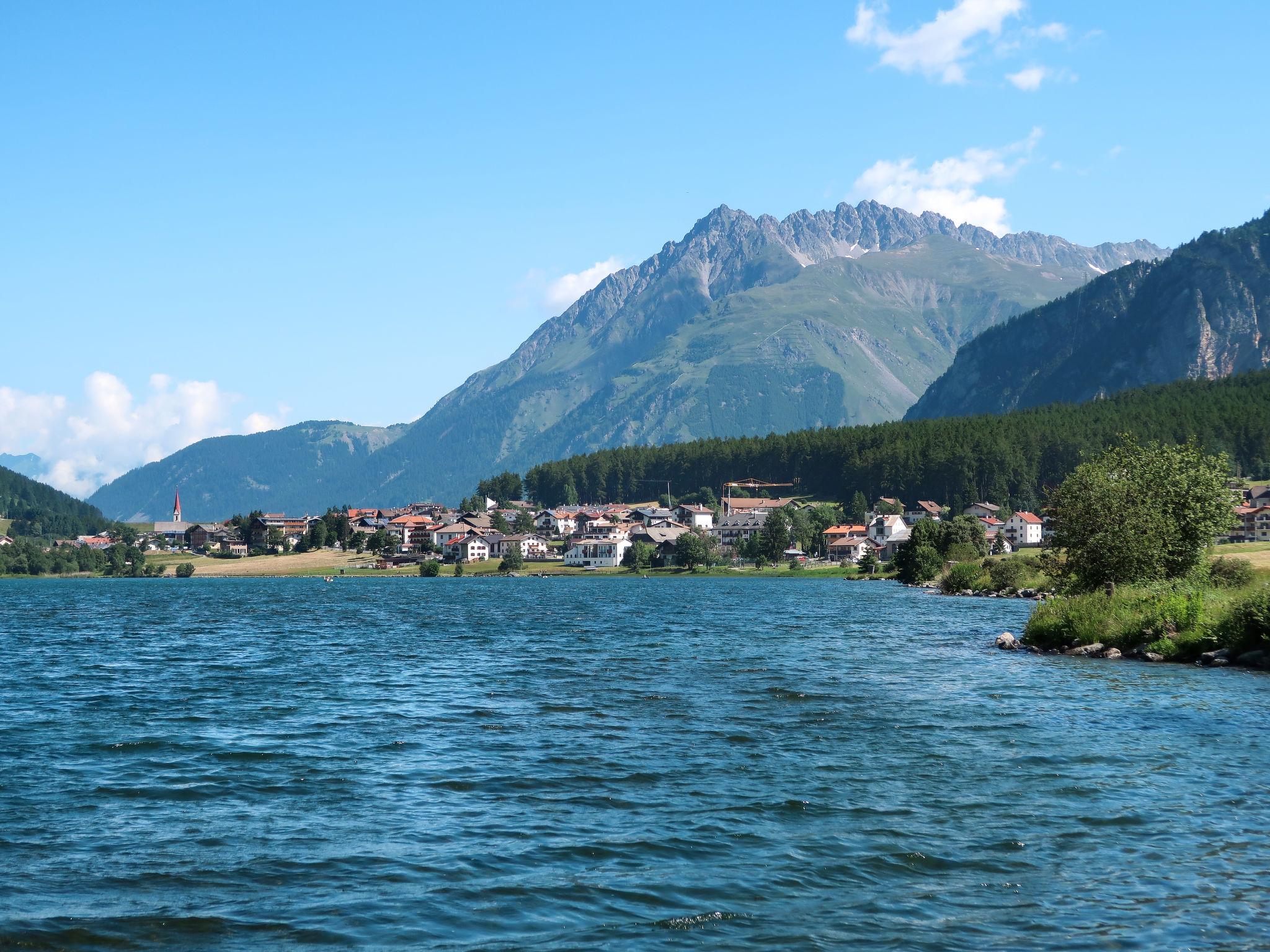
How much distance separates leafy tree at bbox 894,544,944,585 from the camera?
479 ft

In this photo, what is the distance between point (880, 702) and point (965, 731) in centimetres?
626

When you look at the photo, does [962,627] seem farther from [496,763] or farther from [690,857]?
[690,857]

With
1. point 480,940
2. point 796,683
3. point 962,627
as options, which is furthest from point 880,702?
point 962,627

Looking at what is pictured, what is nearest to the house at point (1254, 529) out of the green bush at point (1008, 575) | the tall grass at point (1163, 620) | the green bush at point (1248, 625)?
the green bush at point (1008, 575)

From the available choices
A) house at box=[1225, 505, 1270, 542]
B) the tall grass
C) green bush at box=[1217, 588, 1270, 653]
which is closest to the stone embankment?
the tall grass

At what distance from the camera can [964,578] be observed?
125m

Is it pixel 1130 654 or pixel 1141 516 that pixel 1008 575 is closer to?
pixel 1141 516

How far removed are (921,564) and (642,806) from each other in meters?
129

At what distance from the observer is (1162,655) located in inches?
1938

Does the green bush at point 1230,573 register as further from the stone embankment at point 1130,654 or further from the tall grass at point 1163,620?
the stone embankment at point 1130,654

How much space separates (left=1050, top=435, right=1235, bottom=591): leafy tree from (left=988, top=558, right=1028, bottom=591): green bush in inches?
1945

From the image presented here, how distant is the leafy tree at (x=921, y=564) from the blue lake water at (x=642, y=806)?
95967 mm

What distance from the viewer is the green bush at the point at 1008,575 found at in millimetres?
115750

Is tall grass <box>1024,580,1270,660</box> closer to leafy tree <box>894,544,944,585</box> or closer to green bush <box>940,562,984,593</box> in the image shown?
green bush <box>940,562,984,593</box>
